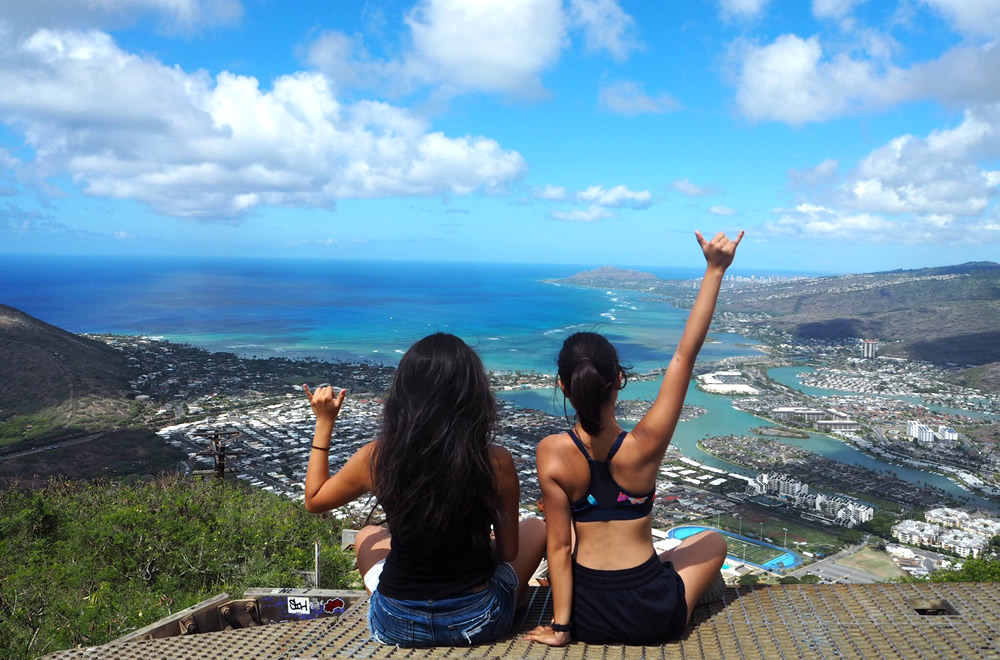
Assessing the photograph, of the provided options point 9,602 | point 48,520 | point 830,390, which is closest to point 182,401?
point 48,520

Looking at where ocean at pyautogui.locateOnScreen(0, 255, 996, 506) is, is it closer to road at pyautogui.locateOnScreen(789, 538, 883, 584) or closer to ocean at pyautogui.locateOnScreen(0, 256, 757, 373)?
ocean at pyautogui.locateOnScreen(0, 256, 757, 373)

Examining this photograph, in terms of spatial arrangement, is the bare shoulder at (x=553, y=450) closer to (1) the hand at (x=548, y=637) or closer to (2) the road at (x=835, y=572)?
(1) the hand at (x=548, y=637)

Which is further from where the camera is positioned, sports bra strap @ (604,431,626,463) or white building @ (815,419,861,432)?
white building @ (815,419,861,432)

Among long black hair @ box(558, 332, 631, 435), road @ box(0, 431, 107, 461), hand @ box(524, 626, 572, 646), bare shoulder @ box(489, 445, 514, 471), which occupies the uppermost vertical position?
long black hair @ box(558, 332, 631, 435)

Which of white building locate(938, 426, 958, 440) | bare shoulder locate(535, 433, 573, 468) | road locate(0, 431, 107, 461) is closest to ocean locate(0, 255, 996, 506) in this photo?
white building locate(938, 426, 958, 440)

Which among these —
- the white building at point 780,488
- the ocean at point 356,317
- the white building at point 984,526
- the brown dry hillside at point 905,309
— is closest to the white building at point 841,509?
the white building at point 780,488

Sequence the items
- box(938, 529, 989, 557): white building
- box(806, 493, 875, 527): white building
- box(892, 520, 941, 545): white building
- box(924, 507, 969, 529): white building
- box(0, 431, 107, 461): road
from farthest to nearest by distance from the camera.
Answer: box(0, 431, 107, 461): road → box(806, 493, 875, 527): white building → box(924, 507, 969, 529): white building → box(892, 520, 941, 545): white building → box(938, 529, 989, 557): white building

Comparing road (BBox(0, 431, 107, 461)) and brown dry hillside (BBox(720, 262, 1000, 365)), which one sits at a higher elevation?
brown dry hillside (BBox(720, 262, 1000, 365))
